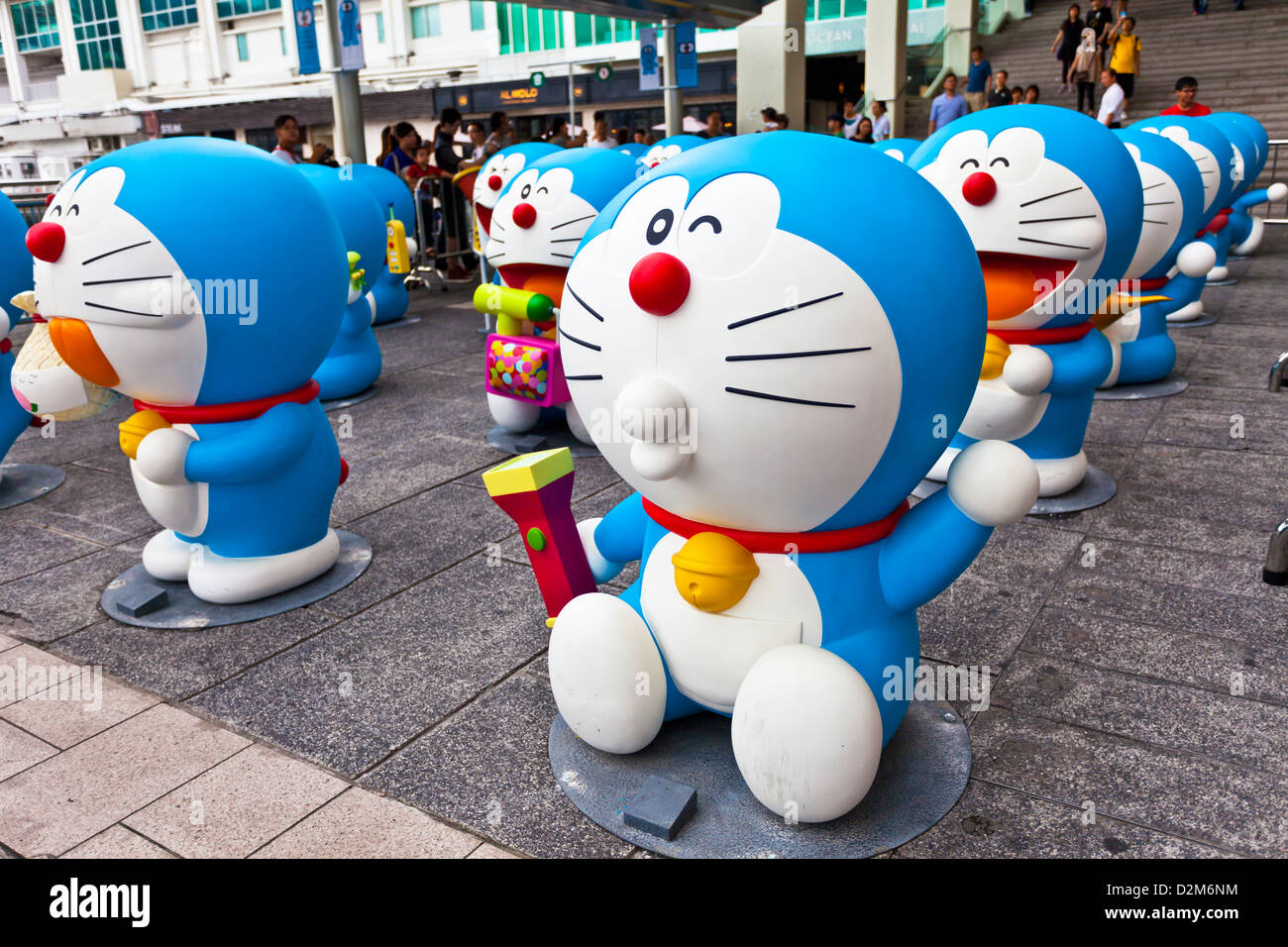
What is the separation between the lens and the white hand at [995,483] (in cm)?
242

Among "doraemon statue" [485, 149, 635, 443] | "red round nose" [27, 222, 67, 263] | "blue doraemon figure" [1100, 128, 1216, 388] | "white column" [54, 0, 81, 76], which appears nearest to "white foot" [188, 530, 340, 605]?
"red round nose" [27, 222, 67, 263]

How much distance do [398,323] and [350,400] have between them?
3091 millimetres

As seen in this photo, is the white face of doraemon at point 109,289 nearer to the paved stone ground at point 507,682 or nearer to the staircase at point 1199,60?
the paved stone ground at point 507,682

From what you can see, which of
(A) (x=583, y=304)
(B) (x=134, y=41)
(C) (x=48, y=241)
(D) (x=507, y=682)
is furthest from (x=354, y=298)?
(B) (x=134, y=41)

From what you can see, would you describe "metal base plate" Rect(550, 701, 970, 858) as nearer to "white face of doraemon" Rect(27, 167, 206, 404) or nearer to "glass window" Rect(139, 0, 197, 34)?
"white face of doraemon" Rect(27, 167, 206, 404)

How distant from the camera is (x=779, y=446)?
2344 millimetres

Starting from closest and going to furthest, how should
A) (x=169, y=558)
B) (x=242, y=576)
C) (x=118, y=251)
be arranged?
(x=118, y=251) → (x=242, y=576) → (x=169, y=558)

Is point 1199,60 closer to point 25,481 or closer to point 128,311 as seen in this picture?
point 25,481

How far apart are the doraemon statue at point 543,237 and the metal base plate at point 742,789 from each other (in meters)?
2.79

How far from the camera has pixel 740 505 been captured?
2504 mm

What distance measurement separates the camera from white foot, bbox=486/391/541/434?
242 inches

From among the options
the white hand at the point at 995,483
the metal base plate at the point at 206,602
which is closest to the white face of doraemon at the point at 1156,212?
the white hand at the point at 995,483

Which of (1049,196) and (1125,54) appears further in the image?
(1125,54)

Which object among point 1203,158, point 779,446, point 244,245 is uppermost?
point 1203,158
